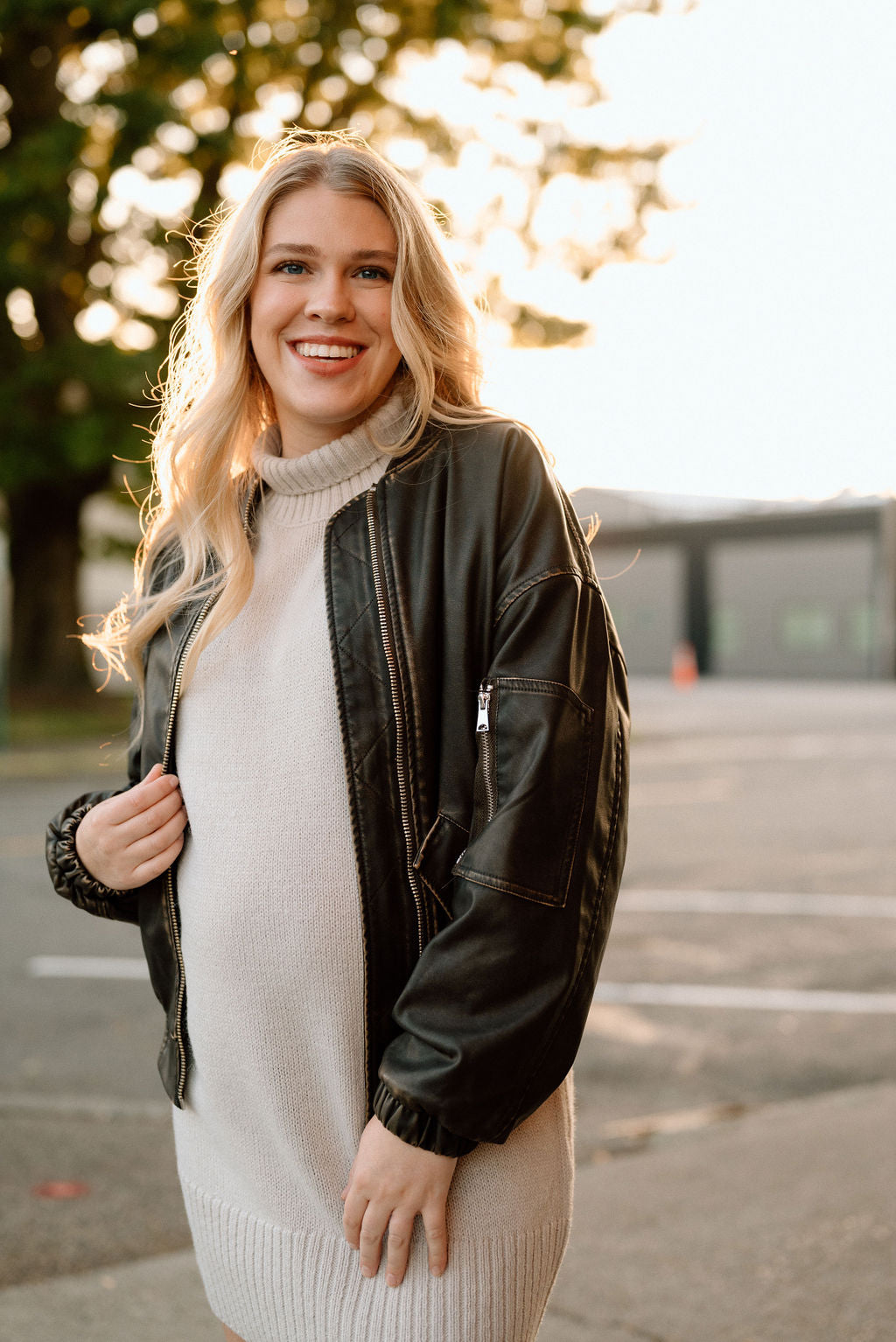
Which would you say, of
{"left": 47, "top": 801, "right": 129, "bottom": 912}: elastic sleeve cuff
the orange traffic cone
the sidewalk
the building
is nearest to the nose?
{"left": 47, "top": 801, "right": 129, "bottom": 912}: elastic sleeve cuff

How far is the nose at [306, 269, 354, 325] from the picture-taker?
1.82 metres

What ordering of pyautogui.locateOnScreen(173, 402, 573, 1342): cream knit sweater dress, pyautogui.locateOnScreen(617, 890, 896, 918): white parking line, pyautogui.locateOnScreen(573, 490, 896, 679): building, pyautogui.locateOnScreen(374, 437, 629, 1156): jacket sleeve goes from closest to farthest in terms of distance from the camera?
pyautogui.locateOnScreen(374, 437, 629, 1156): jacket sleeve
pyautogui.locateOnScreen(173, 402, 573, 1342): cream knit sweater dress
pyautogui.locateOnScreen(617, 890, 896, 918): white parking line
pyautogui.locateOnScreen(573, 490, 896, 679): building

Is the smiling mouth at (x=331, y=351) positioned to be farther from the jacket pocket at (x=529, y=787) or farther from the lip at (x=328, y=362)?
the jacket pocket at (x=529, y=787)

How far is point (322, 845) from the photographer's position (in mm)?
1667

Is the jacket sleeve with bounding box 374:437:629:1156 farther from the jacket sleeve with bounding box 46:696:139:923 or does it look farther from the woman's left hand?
the jacket sleeve with bounding box 46:696:139:923

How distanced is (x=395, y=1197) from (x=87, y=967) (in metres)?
5.67

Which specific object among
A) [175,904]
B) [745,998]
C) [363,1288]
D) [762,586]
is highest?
[175,904]

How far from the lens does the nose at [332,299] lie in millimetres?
1818

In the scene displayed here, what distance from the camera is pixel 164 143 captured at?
16609 mm

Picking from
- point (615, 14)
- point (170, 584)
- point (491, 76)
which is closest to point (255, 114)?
point (491, 76)

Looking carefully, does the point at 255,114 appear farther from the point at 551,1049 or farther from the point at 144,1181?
the point at 551,1049

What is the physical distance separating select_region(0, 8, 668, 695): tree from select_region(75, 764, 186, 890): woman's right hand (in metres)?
15.4

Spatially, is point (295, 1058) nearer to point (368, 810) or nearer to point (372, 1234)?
point (372, 1234)

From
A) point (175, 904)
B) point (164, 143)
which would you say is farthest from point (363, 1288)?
point (164, 143)
